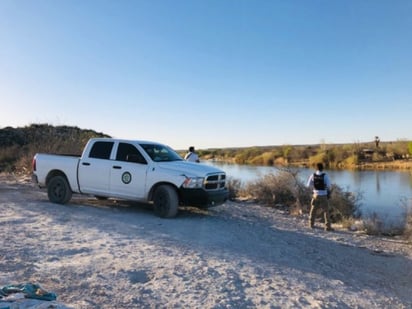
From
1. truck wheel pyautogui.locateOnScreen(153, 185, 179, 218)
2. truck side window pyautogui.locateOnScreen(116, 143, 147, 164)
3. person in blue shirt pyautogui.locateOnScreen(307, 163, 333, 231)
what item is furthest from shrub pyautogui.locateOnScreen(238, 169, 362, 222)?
truck side window pyautogui.locateOnScreen(116, 143, 147, 164)

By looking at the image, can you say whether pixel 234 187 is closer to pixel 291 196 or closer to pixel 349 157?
pixel 291 196

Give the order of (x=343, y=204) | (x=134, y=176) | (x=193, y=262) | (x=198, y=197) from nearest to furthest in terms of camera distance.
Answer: (x=193, y=262)
(x=198, y=197)
(x=134, y=176)
(x=343, y=204)

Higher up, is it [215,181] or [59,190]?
[215,181]

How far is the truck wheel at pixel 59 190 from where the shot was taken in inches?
501

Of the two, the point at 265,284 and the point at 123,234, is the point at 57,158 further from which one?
the point at 265,284

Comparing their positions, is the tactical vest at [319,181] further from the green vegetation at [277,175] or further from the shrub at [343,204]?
the shrub at [343,204]

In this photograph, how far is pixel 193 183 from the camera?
1093cm

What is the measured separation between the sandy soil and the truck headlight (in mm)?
862

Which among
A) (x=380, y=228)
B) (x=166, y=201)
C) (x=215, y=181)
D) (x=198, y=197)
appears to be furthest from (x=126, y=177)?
(x=380, y=228)

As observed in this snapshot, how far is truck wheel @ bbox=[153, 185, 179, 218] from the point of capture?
10.9 metres

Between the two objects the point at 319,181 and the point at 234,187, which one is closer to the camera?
the point at 319,181

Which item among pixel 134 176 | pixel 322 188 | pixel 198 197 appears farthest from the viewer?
pixel 322 188

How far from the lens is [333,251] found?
8.91 m

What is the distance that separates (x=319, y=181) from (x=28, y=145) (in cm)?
2280
